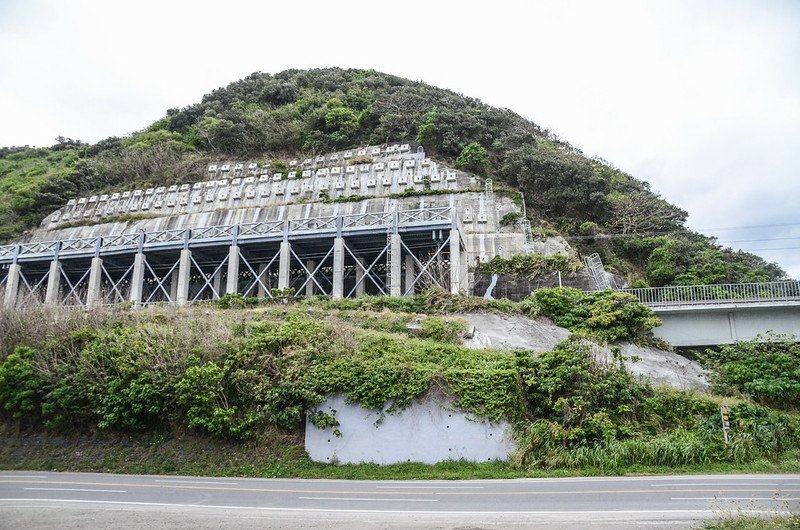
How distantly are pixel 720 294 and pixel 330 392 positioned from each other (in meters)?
21.5

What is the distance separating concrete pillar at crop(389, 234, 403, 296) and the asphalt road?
16.3 m

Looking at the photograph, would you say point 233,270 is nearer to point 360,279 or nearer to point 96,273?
point 360,279

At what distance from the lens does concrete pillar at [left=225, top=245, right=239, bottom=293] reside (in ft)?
112

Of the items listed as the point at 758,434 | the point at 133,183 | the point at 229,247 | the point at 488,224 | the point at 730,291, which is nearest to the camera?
the point at 758,434

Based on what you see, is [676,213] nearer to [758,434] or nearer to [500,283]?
[500,283]

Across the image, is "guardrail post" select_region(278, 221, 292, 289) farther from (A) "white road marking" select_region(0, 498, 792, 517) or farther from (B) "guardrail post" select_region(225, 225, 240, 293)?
(A) "white road marking" select_region(0, 498, 792, 517)

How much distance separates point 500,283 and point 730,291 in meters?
12.0

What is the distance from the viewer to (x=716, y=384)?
21.9m

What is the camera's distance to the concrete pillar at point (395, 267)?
103 ft

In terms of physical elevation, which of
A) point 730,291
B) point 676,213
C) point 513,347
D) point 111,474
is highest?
point 676,213

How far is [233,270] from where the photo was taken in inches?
1364

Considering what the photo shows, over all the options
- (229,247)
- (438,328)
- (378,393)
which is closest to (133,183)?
(229,247)

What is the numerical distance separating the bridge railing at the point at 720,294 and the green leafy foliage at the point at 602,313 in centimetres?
244

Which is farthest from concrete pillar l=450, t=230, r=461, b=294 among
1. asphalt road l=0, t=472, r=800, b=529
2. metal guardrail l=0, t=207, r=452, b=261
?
asphalt road l=0, t=472, r=800, b=529
